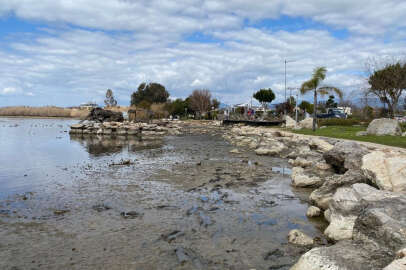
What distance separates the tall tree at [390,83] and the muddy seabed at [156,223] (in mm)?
25662

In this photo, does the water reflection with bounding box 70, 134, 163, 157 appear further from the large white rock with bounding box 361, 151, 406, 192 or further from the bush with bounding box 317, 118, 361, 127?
the bush with bounding box 317, 118, 361, 127

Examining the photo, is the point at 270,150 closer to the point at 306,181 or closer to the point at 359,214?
the point at 306,181

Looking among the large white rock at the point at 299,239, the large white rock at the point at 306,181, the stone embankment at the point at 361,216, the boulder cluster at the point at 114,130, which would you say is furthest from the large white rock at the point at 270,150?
the boulder cluster at the point at 114,130

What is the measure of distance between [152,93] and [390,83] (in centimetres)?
9243

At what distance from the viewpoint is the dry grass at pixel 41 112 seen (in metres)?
116

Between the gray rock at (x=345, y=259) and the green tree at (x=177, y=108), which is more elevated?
the green tree at (x=177, y=108)

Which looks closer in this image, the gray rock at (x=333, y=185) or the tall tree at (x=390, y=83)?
the gray rock at (x=333, y=185)

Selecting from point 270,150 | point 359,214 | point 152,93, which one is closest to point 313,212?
point 359,214

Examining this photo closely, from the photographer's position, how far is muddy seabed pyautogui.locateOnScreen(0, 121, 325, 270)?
608 cm

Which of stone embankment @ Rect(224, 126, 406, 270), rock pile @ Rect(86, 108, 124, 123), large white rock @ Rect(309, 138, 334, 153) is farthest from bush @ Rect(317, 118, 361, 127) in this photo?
rock pile @ Rect(86, 108, 124, 123)

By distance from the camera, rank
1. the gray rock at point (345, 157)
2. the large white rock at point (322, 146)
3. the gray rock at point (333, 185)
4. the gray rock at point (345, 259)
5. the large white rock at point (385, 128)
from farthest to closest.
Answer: the large white rock at point (385, 128), the large white rock at point (322, 146), the gray rock at point (345, 157), the gray rock at point (333, 185), the gray rock at point (345, 259)

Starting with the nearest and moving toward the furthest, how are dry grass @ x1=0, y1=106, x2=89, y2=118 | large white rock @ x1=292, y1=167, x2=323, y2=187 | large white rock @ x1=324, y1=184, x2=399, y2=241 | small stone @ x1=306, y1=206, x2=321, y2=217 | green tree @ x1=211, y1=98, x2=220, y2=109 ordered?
large white rock @ x1=324, y1=184, x2=399, y2=241 → small stone @ x1=306, y1=206, x2=321, y2=217 → large white rock @ x1=292, y1=167, x2=323, y2=187 → green tree @ x1=211, y1=98, x2=220, y2=109 → dry grass @ x1=0, y1=106, x2=89, y2=118

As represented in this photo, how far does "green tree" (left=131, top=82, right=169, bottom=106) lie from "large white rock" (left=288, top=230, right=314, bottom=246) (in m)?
112

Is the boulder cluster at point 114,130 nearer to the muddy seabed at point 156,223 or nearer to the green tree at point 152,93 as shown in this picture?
the muddy seabed at point 156,223
